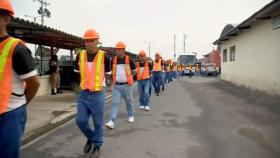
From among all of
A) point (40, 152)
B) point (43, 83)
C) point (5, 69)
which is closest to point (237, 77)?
point (43, 83)

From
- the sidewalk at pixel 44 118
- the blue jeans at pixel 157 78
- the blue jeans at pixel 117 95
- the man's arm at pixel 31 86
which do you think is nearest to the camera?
the man's arm at pixel 31 86

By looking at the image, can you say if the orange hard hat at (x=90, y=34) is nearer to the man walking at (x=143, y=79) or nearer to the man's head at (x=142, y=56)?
the man walking at (x=143, y=79)

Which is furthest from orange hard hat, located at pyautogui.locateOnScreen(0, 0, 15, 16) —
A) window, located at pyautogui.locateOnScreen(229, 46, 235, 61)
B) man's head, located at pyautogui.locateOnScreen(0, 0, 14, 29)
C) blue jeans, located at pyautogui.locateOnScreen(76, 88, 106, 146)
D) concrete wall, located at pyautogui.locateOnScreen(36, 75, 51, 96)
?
window, located at pyautogui.locateOnScreen(229, 46, 235, 61)

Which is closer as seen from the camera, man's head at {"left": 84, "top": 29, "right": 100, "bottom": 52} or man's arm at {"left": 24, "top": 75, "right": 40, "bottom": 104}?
man's arm at {"left": 24, "top": 75, "right": 40, "bottom": 104}

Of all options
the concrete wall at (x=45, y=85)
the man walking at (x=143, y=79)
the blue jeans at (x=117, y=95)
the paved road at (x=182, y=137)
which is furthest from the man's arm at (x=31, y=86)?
the concrete wall at (x=45, y=85)

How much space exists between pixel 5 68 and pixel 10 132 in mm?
546

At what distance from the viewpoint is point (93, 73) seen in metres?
5.39

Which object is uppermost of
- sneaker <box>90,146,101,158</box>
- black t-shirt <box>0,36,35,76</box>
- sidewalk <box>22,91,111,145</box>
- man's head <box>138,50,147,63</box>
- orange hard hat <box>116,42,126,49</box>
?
orange hard hat <box>116,42,126,49</box>

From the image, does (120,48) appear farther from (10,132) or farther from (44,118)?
(10,132)

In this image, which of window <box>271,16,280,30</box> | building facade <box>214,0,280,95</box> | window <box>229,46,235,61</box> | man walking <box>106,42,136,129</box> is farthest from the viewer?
window <box>229,46,235,61</box>

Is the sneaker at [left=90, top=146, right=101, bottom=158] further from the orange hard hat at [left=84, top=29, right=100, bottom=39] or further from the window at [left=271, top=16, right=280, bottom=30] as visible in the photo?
the window at [left=271, top=16, right=280, bottom=30]

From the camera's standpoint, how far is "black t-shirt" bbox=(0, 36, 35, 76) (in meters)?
2.78

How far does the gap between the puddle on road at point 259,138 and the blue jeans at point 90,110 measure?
9.75ft

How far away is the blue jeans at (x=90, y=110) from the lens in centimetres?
529
